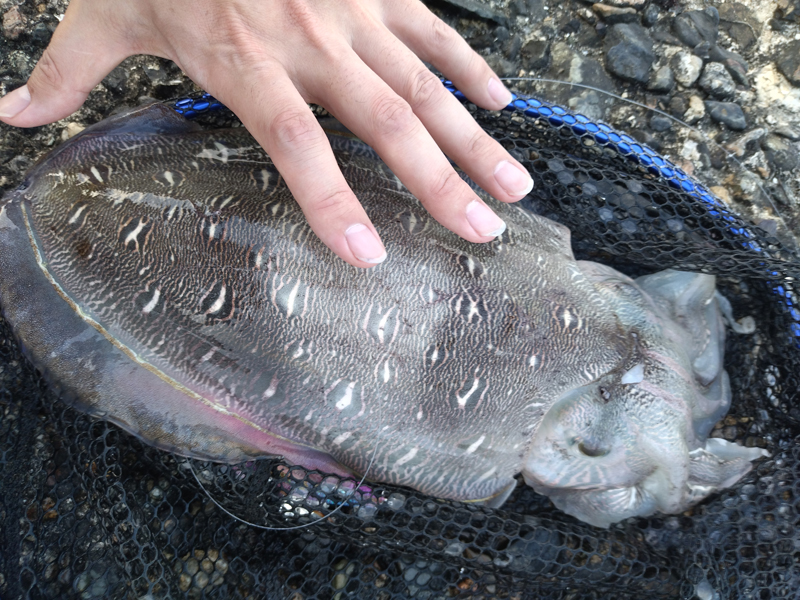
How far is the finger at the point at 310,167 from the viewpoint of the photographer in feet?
5.02

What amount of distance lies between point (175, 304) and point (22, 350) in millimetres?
551

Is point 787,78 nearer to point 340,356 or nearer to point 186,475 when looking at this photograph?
point 340,356

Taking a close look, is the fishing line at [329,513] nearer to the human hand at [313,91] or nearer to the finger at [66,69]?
the human hand at [313,91]

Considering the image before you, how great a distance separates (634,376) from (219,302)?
134cm

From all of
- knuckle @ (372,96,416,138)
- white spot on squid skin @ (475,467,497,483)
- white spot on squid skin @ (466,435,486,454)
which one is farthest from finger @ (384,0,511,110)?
white spot on squid skin @ (475,467,497,483)

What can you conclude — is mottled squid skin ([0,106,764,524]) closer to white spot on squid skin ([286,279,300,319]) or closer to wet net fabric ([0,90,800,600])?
white spot on squid skin ([286,279,300,319])

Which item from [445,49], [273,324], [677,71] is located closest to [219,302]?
[273,324]

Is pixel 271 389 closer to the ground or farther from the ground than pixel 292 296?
closer to the ground

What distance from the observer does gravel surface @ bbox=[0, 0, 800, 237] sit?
2.61 meters

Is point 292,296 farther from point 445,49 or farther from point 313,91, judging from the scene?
point 445,49

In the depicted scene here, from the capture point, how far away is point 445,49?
6.39 feet

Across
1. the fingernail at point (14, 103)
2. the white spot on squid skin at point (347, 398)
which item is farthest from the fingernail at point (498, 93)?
the fingernail at point (14, 103)

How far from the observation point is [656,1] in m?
2.73

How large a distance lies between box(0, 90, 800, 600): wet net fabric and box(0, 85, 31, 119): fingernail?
0.50m
